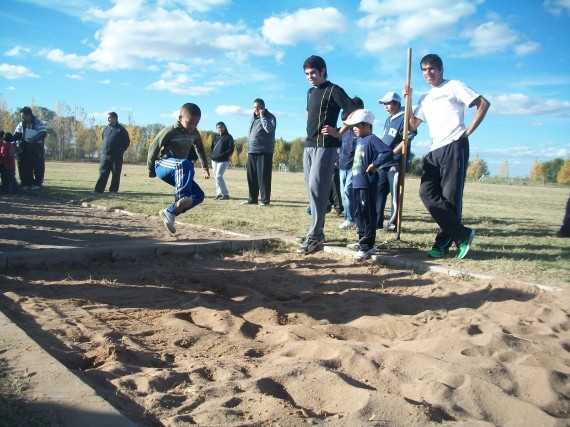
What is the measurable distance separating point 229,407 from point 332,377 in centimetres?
53

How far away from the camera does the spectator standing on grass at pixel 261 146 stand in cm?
1114

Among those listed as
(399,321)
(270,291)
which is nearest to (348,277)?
(270,291)

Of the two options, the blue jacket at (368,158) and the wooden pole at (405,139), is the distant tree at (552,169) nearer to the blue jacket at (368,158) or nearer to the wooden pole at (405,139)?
the wooden pole at (405,139)

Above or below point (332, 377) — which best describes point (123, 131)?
above

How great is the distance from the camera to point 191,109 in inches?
238

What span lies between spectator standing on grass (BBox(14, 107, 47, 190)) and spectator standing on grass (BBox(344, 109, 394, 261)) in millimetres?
9798

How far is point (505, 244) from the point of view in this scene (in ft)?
22.2

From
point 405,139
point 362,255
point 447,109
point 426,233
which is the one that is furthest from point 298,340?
point 426,233

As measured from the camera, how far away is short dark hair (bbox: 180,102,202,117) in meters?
6.04

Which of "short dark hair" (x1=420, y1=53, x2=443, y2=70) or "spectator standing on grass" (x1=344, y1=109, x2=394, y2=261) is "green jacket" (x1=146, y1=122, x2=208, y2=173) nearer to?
"spectator standing on grass" (x1=344, y1=109, x2=394, y2=261)

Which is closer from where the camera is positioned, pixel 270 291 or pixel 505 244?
pixel 270 291

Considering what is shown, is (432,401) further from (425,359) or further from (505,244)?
(505,244)

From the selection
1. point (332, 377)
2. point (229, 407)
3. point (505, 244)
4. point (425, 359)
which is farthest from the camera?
point (505, 244)

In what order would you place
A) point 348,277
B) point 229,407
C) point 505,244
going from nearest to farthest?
1. point 229,407
2. point 348,277
3. point 505,244
